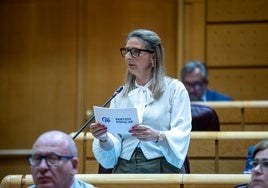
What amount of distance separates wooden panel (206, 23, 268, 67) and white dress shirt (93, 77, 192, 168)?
125 inches

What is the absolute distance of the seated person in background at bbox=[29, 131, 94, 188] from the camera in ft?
8.39

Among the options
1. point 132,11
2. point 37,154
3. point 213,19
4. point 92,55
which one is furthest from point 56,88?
point 37,154

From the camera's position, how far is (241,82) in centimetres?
667

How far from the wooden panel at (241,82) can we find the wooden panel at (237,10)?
507 millimetres

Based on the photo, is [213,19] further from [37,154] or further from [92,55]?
[37,154]

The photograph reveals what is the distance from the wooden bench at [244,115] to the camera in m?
5.11

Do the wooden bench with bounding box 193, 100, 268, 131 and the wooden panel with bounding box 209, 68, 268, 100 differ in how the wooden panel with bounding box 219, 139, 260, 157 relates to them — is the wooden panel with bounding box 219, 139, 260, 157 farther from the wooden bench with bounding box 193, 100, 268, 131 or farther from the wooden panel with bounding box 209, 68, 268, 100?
the wooden panel with bounding box 209, 68, 268, 100

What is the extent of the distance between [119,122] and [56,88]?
3.70 m

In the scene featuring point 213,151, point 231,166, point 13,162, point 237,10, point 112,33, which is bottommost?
point 13,162

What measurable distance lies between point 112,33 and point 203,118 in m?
2.49

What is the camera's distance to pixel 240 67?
6.67m

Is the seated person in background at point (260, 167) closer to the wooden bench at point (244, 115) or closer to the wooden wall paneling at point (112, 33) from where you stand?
the wooden bench at point (244, 115)

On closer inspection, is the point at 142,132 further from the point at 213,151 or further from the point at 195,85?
the point at 195,85

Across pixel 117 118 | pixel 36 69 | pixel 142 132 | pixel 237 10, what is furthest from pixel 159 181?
pixel 36 69
